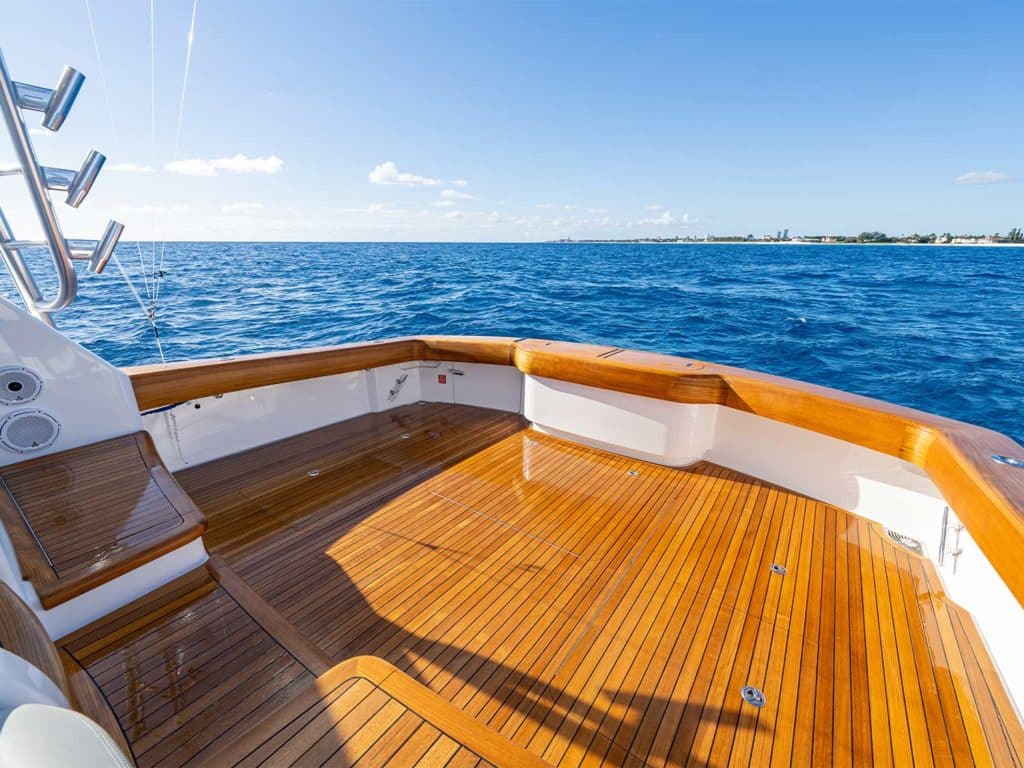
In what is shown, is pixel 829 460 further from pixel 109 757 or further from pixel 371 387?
pixel 371 387

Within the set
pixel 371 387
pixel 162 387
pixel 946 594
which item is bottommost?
pixel 946 594

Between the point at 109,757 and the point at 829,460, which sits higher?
the point at 109,757

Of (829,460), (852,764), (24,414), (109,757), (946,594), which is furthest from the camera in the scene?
(829,460)

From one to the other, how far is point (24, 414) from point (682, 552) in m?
3.43

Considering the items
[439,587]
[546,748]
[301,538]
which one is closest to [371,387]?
[301,538]

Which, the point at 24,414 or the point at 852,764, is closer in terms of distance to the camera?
the point at 852,764

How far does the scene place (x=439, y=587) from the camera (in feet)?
6.84

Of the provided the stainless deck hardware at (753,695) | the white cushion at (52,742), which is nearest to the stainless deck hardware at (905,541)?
the stainless deck hardware at (753,695)

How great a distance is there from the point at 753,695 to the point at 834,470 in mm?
1729

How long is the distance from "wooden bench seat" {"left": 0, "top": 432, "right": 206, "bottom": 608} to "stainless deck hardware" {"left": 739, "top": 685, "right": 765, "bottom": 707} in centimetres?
232

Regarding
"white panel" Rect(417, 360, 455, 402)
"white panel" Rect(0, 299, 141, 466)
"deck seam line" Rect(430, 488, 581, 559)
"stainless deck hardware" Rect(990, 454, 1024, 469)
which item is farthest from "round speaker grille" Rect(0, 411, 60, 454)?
"stainless deck hardware" Rect(990, 454, 1024, 469)

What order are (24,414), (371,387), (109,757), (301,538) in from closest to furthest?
(109,757), (24,414), (301,538), (371,387)

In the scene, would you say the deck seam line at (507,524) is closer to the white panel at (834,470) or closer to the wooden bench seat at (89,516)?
the wooden bench seat at (89,516)

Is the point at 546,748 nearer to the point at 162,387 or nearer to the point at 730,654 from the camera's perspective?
the point at 730,654
